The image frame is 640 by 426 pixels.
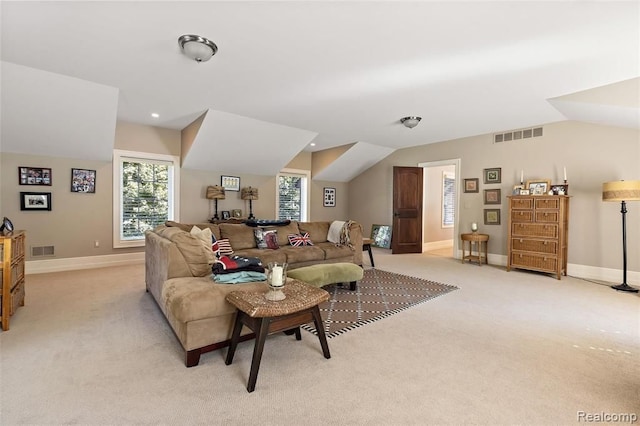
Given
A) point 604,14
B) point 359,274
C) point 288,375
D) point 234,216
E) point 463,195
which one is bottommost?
point 288,375

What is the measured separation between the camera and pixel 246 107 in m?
4.62

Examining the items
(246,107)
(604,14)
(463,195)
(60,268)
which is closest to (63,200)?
(60,268)

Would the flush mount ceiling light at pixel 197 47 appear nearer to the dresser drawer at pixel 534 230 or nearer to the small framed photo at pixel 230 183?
the small framed photo at pixel 230 183

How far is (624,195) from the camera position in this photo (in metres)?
4.00

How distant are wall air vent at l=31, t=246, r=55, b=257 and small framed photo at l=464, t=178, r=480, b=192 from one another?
754 cm

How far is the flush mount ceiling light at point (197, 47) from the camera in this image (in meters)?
2.66

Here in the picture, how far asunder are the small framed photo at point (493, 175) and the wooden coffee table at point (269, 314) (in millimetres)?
5064

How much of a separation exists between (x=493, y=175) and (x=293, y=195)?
4586mm

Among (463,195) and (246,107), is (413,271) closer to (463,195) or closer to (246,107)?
(463,195)

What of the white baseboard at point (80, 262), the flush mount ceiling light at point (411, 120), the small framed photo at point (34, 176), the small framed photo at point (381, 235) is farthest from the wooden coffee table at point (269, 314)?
the small framed photo at point (381, 235)

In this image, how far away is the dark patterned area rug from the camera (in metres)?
2.95

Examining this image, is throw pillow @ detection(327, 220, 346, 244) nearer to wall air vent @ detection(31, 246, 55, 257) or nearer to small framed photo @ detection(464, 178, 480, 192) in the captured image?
small framed photo @ detection(464, 178, 480, 192)

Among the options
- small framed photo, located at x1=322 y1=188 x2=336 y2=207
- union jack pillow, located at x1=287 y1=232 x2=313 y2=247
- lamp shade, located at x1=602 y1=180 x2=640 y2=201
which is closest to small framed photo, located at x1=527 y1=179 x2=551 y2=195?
lamp shade, located at x1=602 y1=180 x2=640 y2=201

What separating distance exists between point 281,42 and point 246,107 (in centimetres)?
205
